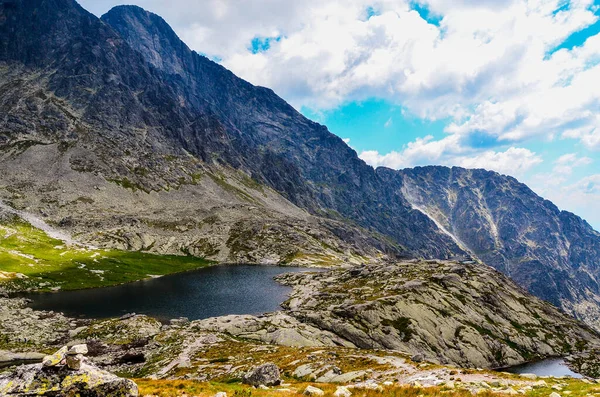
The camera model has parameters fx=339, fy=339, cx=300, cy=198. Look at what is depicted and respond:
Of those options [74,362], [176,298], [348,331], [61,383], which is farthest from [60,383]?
[176,298]

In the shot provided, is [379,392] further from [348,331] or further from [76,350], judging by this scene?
[348,331]

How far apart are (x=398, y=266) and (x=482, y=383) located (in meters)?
103

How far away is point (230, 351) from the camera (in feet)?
177

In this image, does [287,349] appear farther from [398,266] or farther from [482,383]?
[398,266]

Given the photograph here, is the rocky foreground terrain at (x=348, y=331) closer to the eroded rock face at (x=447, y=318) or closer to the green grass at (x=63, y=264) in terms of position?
the eroded rock face at (x=447, y=318)

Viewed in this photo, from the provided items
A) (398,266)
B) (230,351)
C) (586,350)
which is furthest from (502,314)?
(230,351)

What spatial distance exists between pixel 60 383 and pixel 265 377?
62.3 feet

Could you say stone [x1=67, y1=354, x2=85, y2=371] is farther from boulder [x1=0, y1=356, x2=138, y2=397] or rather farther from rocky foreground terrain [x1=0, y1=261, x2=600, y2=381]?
rocky foreground terrain [x1=0, y1=261, x2=600, y2=381]

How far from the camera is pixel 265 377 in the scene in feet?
100

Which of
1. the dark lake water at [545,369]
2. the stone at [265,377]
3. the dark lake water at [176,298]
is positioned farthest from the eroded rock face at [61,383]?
the dark lake water at [545,369]

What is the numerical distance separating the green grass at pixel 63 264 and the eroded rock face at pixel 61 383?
113 meters

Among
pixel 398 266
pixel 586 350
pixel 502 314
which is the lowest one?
pixel 586 350

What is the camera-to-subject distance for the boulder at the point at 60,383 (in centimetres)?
1439

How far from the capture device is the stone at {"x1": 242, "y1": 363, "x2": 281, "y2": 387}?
30.2 meters
